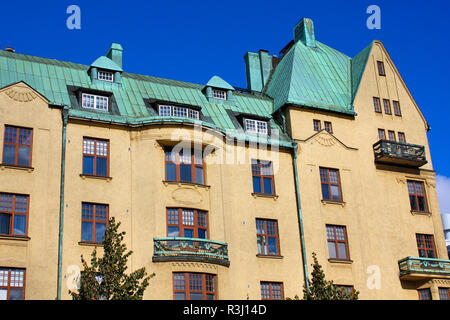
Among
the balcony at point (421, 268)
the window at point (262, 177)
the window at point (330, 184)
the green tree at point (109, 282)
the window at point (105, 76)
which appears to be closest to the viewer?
the green tree at point (109, 282)

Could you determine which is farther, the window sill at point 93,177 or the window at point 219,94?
the window at point 219,94

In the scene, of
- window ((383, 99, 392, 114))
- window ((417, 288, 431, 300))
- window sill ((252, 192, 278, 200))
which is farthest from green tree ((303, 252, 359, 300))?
window ((383, 99, 392, 114))

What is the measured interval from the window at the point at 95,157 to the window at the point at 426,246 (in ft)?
65.2

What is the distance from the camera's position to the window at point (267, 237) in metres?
36.4

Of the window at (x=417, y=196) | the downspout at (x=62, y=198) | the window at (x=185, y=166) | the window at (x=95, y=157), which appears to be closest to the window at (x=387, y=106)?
the window at (x=417, y=196)

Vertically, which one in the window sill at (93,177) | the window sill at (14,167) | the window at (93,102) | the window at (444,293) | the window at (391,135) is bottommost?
the window at (444,293)

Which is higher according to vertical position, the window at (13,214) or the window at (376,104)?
the window at (376,104)

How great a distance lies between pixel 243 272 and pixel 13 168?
13.0 meters

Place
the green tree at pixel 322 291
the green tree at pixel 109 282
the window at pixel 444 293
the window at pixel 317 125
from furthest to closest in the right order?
the window at pixel 317 125, the window at pixel 444 293, the green tree at pixel 322 291, the green tree at pixel 109 282

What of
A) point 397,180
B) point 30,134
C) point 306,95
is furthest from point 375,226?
point 30,134

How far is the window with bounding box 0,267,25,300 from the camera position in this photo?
29987mm

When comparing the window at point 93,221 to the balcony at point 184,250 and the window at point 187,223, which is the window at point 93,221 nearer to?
the balcony at point 184,250

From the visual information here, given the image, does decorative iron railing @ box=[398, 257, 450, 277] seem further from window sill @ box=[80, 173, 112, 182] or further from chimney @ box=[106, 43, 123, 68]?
chimney @ box=[106, 43, 123, 68]

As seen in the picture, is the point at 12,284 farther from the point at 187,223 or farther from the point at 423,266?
the point at 423,266
